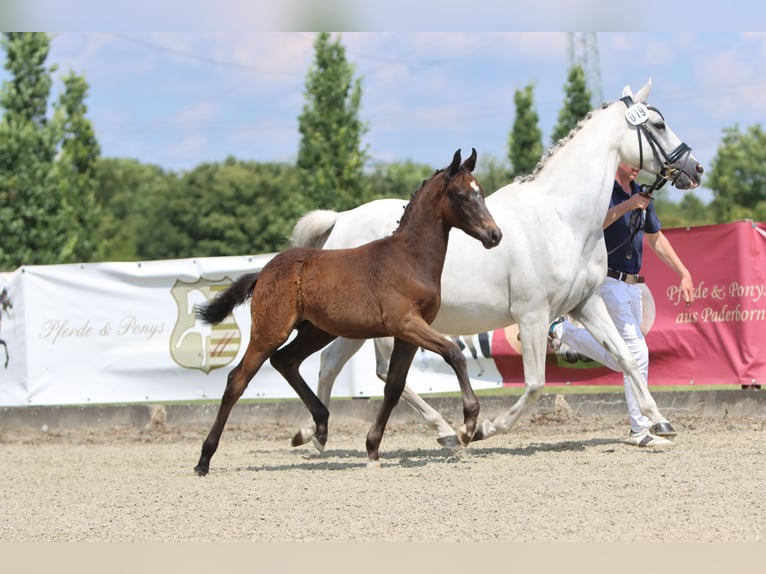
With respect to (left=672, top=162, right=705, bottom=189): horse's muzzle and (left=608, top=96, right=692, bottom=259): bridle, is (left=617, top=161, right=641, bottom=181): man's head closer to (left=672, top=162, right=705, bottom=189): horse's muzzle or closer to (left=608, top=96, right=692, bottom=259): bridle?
(left=608, top=96, right=692, bottom=259): bridle

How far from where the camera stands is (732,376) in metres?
9.81

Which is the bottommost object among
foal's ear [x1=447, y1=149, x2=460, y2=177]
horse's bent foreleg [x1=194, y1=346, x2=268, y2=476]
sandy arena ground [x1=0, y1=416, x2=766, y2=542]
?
sandy arena ground [x1=0, y1=416, x2=766, y2=542]

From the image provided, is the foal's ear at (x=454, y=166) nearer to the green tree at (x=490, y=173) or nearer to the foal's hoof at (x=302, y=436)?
the foal's hoof at (x=302, y=436)

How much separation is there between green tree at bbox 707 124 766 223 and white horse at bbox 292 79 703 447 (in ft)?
127

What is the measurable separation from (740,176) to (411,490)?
4812cm

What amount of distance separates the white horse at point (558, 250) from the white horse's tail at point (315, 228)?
1.28 metres

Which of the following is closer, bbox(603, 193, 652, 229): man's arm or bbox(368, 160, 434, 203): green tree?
bbox(603, 193, 652, 229): man's arm

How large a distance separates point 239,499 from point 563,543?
2294 millimetres

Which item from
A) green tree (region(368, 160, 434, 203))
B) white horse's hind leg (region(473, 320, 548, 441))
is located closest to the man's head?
white horse's hind leg (region(473, 320, 548, 441))

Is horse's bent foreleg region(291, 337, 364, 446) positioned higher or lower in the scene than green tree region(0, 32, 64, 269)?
lower

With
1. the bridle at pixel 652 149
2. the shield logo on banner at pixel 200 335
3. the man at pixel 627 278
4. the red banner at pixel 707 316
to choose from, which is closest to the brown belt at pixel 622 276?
the man at pixel 627 278

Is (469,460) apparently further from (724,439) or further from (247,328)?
(247,328)

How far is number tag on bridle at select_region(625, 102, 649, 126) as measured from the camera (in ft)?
25.8

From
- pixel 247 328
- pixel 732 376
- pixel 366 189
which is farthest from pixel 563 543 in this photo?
pixel 366 189
